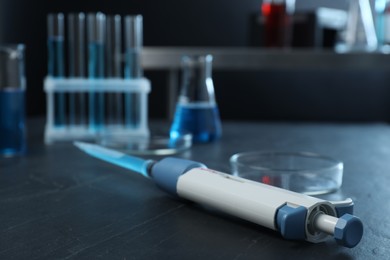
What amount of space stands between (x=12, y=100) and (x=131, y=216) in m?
0.35

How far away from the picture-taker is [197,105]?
894 millimetres

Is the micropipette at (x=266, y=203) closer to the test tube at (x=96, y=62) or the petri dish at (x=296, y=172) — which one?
the petri dish at (x=296, y=172)

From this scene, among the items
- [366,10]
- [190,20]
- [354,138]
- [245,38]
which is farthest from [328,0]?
[354,138]

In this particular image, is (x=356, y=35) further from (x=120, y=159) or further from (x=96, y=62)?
(x=120, y=159)

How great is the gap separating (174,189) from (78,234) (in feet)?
0.38

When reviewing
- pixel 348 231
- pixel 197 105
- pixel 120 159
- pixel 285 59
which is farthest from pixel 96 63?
pixel 285 59

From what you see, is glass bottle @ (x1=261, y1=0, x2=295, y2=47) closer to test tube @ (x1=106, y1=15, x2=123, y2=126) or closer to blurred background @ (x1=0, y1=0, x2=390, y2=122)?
blurred background @ (x1=0, y1=0, x2=390, y2=122)

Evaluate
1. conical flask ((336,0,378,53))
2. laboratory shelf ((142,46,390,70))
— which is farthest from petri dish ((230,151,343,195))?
conical flask ((336,0,378,53))

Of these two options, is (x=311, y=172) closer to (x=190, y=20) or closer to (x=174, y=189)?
(x=174, y=189)

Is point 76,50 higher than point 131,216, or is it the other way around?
point 76,50

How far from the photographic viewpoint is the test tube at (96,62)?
2.95 ft

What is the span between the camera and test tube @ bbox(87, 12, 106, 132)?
0.90m

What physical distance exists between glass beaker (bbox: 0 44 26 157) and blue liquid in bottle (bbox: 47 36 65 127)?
0.39 feet

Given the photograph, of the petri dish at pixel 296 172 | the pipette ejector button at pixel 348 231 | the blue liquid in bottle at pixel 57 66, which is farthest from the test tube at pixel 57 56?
the pipette ejector button at pixel 348 231
